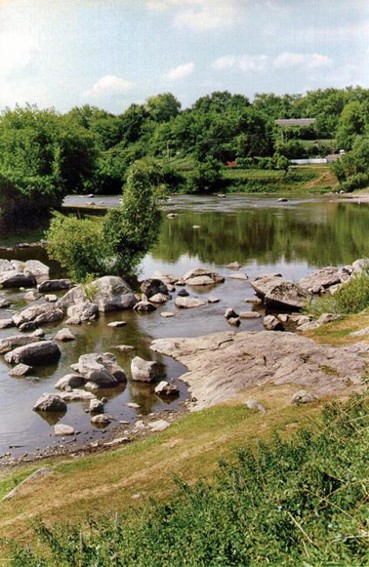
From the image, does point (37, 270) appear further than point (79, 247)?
Yes

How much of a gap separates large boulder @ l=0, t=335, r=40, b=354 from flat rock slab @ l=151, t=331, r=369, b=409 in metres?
6.45

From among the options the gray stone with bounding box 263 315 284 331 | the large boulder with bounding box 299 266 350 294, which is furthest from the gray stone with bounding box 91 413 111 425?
the large boulder with bounding box 299 266 350 294

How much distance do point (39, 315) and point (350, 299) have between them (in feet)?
51.6

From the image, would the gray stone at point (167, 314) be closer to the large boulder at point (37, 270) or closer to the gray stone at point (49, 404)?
the gray stone at point (49, 404)

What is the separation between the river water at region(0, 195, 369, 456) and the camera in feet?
79.4

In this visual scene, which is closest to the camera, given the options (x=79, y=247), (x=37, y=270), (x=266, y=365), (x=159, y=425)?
(x=159, y=425)

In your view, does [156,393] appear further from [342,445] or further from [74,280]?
[74,280]

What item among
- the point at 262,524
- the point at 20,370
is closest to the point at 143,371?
the point at 20,370

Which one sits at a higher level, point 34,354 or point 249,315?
point 34,354

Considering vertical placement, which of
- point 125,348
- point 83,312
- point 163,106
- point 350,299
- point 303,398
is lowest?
point 125,348

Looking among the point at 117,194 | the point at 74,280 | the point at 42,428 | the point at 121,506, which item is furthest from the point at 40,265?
the point at 117,194

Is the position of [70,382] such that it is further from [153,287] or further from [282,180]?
[282,180]

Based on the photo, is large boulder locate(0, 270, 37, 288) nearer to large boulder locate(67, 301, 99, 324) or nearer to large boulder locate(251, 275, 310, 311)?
large boulder locate(67, 301, 99, 324)

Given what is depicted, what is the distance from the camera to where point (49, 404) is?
24.1 m
